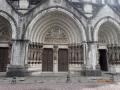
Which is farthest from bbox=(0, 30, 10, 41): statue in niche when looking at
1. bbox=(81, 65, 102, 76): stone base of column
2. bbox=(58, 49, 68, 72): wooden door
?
bbox=(81, 65, 102, 76): stone base of column

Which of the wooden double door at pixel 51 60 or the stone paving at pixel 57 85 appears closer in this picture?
the stone paving at pixel 57 85

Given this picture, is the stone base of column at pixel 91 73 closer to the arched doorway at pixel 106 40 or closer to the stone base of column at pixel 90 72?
the stone base of column at pixel 90 72

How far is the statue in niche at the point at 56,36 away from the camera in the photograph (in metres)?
13.8

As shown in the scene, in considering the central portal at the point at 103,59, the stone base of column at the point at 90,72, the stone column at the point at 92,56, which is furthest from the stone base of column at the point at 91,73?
the central portal at the point at 103,59

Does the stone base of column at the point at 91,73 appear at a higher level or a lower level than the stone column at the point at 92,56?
lower

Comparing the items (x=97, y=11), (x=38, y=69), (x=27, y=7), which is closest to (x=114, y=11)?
(x=97, y=11)

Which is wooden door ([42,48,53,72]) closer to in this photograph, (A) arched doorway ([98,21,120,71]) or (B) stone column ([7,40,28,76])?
(B) stone column ([7,40,28,76])

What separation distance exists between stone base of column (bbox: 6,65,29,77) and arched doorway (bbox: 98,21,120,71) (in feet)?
26.6

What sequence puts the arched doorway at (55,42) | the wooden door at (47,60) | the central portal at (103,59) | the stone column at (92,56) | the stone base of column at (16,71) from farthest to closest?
the central portal at (103,59) → the wooden door at (47,60) → the arched doorway at (55,42) → the stone column at (92,56) → the stone base of column at (16,71)

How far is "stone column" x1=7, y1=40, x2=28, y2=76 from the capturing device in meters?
11.1

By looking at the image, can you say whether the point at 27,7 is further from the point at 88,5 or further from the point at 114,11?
the point at 114,11

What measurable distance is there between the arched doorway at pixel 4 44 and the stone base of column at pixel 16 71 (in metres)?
1.94

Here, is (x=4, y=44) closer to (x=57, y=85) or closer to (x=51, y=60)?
(x=51, y=60)

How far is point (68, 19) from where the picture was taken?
13242 millimetres
